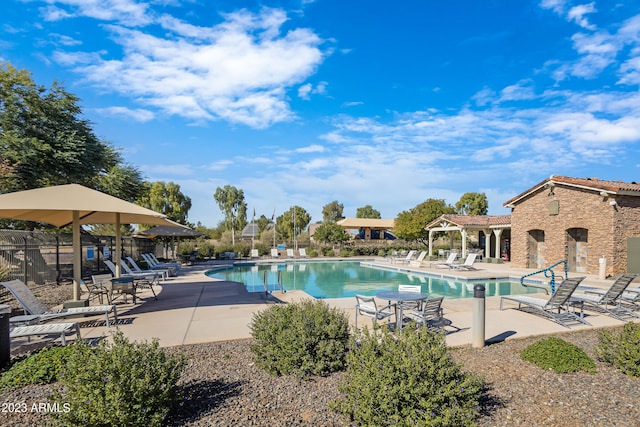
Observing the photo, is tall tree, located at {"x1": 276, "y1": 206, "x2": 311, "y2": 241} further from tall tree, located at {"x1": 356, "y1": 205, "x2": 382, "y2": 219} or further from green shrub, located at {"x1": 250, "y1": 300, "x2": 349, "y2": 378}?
Answer: green shrub, located at {"x1": 250, "y1": 300, "x2": 349, "y2": 378}

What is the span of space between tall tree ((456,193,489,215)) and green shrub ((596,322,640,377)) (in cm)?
5272

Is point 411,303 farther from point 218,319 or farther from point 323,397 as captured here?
point 323,397

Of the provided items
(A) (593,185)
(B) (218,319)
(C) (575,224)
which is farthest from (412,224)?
(B) (218,319)


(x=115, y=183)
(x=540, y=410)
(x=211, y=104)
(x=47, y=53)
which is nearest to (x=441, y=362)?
(x=540, y=410)

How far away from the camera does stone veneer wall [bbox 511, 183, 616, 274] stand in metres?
15.2

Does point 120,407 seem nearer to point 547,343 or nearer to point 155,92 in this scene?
point 547,343

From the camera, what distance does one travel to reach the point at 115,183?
1988 cm

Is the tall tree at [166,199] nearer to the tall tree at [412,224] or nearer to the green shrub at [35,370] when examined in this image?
the tall tree at [412,224]

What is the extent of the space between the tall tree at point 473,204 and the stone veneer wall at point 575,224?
117ft

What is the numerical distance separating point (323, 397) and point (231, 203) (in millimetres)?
57284

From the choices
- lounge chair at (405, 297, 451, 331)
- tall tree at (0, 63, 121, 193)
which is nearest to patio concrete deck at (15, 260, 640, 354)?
lounge chair at (405, 297, 451, 331)

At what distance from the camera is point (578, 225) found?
16.6 metres

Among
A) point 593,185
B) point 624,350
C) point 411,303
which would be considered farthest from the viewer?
point 593,185

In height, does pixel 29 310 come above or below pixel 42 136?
below
